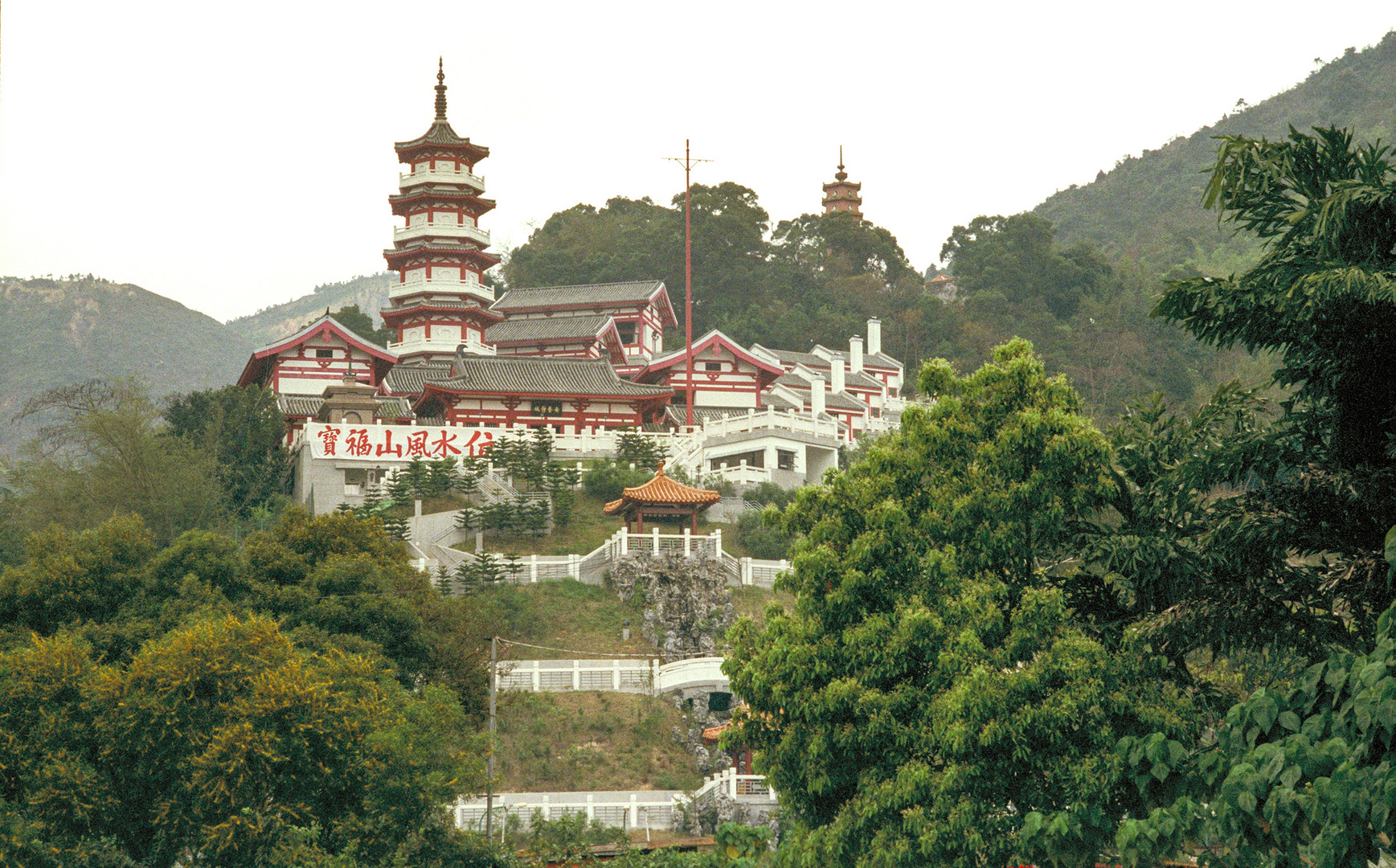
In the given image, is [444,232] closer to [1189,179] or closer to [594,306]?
[594,306]

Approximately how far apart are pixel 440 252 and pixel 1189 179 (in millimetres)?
71698

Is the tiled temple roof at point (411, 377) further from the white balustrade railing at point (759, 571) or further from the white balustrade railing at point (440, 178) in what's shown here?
the white balustrade railing at point (759, 571)

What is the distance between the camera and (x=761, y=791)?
82.7 feet

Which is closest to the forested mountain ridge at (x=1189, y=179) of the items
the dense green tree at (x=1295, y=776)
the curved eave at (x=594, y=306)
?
the curved eave at (x=594, y=306)

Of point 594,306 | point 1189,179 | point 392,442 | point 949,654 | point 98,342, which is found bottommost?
point 949,654

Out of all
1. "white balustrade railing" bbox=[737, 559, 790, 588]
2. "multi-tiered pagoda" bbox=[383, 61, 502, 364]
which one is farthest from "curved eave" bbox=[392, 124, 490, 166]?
"white balustrade railing" bbox=[737, 559, 790, 588]

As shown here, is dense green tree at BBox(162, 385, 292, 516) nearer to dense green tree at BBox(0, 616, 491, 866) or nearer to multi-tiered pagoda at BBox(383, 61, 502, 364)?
multi-tiered pagoda at BBox(383, 61, 502, 364)

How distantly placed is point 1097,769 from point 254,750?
9.39m

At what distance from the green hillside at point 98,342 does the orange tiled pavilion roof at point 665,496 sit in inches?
2537

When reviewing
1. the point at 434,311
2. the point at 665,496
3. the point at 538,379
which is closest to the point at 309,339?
the point at 434,311

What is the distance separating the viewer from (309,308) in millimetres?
146000

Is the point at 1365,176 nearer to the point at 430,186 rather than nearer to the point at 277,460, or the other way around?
the point at 277,460

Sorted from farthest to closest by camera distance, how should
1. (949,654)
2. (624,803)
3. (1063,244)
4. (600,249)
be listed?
(1063,244)
(600,249)
(624,803)
(949,654)

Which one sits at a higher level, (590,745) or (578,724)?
(578,724)
